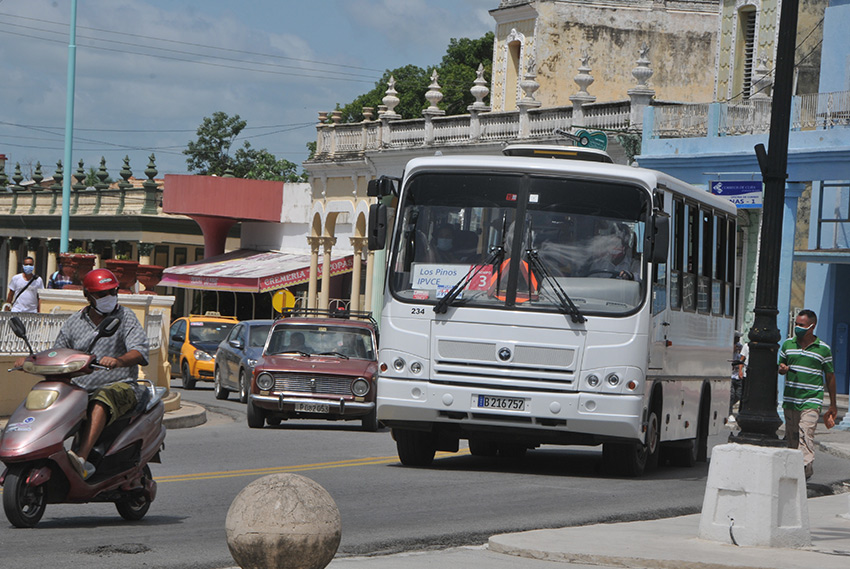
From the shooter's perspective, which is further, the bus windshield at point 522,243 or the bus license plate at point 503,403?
the bus windshield at point 522,243

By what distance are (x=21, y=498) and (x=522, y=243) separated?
6169 mm

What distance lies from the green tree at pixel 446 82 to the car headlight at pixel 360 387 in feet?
145

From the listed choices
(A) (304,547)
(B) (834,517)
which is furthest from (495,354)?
(A) (304,547)

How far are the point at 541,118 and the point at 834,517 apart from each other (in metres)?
26.9

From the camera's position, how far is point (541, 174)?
14.7 metres

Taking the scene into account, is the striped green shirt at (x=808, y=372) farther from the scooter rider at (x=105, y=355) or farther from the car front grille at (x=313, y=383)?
the scooter rider at (x=105, y=355)

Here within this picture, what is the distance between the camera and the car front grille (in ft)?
67.9

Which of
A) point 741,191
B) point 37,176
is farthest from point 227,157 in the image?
point 741,191

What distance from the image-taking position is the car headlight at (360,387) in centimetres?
2080

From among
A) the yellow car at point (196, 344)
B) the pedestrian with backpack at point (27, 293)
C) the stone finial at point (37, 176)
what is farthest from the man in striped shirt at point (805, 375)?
the stone finial at point (37, 176)

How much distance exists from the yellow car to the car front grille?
11.7m

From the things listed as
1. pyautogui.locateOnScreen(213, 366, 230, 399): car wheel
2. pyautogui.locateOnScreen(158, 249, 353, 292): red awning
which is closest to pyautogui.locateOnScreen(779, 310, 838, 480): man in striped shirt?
pyautogui.locateOnScreen(213, 366, 230, 399): car wheel

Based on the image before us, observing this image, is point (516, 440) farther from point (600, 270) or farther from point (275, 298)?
point (275, 298)

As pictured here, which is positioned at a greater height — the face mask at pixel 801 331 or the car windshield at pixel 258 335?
the face mask at pixel 801 331
